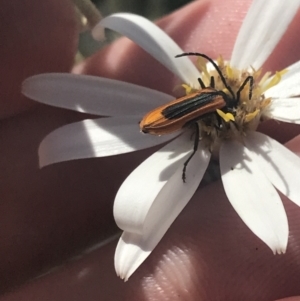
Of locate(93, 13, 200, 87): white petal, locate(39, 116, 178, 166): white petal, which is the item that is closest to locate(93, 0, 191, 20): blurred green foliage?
locate(93, 13, 200, 87): white petal

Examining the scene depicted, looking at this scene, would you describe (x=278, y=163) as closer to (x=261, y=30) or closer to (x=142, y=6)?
(x=261, y=30)

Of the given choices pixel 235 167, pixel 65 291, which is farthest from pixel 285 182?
pixel 65 291

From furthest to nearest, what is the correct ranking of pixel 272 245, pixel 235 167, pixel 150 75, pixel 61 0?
pixel 150 75 < pixel 61 0 < pixel 235 167 < pixel 272 245

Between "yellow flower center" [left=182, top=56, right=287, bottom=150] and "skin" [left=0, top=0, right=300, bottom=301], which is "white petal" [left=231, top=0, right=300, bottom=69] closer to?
"yellow flower center" [left=182, top=56, right=287, bottom=150]

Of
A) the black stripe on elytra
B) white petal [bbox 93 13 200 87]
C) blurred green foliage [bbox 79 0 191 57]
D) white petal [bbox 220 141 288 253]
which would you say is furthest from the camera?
blurred green foliage [bbox 79 0 191 57]

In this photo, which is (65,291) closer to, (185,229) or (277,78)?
(185,229)

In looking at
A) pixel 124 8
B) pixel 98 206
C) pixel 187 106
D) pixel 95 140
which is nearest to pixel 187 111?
pixel 187 106

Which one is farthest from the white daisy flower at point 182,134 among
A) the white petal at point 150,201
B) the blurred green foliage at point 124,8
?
the blurred green foliage at point 124,8
